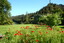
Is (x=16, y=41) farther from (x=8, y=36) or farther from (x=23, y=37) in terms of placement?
(x=8, y=36)

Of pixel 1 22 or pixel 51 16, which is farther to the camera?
pixel 1 22

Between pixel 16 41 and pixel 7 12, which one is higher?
pixel 7 12

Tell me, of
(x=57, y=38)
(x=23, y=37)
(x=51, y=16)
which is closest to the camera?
(x=57, y=38)

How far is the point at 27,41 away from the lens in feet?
27.0

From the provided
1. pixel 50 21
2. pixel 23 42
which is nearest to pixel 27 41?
pixel 23 42

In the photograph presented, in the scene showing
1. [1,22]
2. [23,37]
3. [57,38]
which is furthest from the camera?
[1,22]

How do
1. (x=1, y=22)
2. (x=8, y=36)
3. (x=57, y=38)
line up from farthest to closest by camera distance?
(x=1, y=22), (x=8, y=36), (x=57, y=38)

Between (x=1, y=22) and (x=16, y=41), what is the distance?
3492 cm

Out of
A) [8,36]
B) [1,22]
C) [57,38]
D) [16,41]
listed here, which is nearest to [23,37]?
[16,41]

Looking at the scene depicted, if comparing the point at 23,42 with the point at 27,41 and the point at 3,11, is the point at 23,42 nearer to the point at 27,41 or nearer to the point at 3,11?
the point at 27,41

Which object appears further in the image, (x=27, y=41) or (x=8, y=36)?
(x=8, y=36)

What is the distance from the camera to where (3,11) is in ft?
141

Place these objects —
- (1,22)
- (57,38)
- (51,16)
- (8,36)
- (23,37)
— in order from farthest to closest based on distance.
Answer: (1,22)
(51,16)
(8,36)
(23,37)
(57,38)

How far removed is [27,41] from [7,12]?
36455 millimetres
